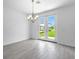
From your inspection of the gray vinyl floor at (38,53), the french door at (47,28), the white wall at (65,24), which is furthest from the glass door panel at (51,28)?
the gray vinyl floor at (38,53)

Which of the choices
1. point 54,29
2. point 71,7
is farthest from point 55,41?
point 71,7

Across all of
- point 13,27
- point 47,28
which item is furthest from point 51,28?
point 13,27

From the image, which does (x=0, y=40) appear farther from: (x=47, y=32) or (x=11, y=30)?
(x=47, y=32)

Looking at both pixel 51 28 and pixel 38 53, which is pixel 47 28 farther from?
pixel 38 53

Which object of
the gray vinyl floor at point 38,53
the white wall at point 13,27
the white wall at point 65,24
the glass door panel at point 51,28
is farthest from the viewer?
the glass door panel at point 51,28

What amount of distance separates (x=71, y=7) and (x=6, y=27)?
15.0ft

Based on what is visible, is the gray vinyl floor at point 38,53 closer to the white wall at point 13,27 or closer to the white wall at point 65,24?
the white wall at point 65,24

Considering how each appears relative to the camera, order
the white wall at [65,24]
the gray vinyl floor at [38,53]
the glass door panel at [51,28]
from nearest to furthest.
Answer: the gray vinyl floor at [38,53] → the white wall at [65,24] → the glass door panel at [51,28]

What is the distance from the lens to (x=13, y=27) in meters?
5.92

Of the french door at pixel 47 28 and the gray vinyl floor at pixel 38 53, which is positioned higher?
the french door at pixel 47 28

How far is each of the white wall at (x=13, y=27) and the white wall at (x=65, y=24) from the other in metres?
3.00

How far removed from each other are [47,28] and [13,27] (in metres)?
2.84

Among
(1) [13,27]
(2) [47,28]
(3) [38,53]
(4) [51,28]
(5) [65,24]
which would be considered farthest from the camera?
(2) [47,28]

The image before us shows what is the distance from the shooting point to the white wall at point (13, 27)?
17.5ft
